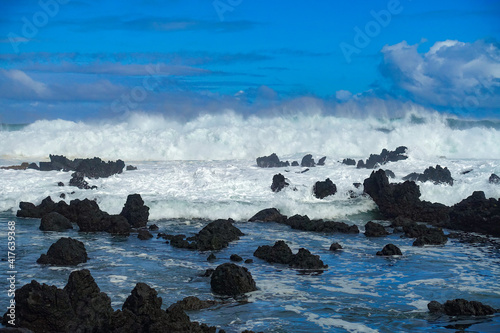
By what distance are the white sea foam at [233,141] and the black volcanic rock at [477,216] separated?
1109 inches

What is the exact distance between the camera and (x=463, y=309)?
10945 millimetres

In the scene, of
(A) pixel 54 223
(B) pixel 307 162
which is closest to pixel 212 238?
(A) pixel 54 223

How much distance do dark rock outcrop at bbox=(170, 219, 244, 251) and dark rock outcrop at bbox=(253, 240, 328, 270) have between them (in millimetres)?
1672

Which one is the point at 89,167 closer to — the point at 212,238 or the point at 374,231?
the point at 212,238

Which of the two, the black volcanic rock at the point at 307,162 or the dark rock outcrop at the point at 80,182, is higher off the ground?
the black volcanic rock at the point at 307,162

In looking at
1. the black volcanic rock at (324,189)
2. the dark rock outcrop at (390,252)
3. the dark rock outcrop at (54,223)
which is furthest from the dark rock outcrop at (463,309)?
the black volcanic rock at (324,189)

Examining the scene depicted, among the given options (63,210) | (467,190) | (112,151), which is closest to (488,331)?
(63,210)

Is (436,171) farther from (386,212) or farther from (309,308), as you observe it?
(309,308)

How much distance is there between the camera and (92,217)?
67.5 feet

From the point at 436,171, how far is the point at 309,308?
20694 millimetres

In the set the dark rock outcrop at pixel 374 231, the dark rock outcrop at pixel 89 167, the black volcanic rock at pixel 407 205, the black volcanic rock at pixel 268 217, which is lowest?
the dark rock outcrop at pixel 374 231

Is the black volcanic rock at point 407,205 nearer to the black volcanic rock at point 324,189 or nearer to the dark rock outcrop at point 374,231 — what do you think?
the black volcanic rock at point 324,189

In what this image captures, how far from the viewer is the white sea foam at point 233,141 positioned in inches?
2048

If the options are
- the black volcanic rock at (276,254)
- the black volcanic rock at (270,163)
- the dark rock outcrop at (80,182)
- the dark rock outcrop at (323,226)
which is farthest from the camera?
the black volcanic rock at (270,163)
